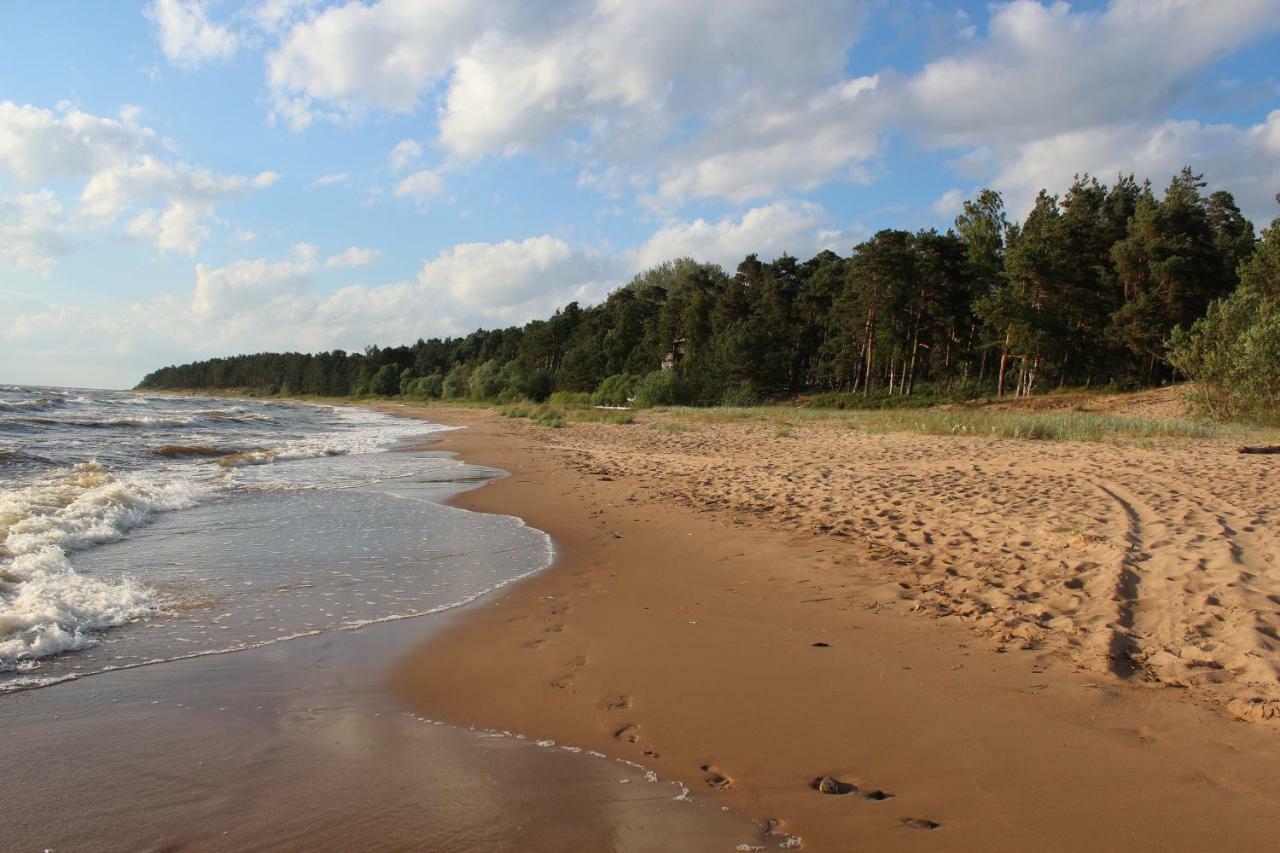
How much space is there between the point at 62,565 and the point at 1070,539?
31.3ft

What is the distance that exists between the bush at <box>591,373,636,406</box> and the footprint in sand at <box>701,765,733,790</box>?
48.7 m

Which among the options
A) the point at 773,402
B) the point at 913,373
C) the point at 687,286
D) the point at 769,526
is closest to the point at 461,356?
the point at 687,286

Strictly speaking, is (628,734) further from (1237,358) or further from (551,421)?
(551,421)

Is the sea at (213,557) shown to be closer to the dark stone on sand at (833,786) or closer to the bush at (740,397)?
the dark stone on sand at (833,786)

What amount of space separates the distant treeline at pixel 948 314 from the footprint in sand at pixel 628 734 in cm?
3002

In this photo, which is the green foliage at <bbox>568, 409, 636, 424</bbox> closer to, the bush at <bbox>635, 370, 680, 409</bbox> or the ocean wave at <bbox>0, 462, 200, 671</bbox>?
the bush at <bbox>635, 370, 680, 409</bbox>

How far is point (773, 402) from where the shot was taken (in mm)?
53344

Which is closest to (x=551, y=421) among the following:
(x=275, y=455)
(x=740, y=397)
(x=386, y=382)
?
(x=740, y=397)

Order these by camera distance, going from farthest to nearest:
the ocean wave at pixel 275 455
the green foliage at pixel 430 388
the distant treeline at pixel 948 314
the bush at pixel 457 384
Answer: the green foliage at pixel 430 388 < the bush at pixel 457 384 < the distant treeline at pixel 948 314 < the ocean wave at pixel 275 455

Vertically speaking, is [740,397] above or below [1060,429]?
above

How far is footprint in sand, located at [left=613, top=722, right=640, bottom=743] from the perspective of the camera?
3621 mm

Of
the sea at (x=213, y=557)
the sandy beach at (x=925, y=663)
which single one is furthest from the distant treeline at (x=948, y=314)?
the sea at (x=213, y=557)

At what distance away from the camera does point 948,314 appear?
47.2 metres

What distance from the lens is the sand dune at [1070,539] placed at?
4465mm
